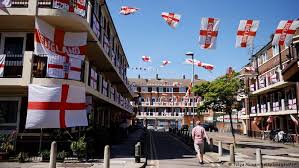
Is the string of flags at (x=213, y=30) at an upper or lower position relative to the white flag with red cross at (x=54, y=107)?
upper

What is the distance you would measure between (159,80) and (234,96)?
61880mm

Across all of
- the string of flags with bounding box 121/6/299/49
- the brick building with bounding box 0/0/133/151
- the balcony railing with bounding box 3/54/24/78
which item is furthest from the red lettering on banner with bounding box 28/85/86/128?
the string of flags with bounding box 121/6/299/49

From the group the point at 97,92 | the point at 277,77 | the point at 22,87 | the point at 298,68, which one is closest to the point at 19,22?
the point at 22,87

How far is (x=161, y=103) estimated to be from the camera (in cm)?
8112

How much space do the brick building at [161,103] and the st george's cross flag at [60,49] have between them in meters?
63.4

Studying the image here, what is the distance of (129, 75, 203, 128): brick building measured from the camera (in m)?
80.4

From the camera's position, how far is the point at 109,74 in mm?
28906

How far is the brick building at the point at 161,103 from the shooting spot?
3164 inches

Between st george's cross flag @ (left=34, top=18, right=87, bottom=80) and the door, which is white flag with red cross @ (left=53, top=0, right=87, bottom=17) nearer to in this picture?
st george's cross flag @ (left=34, top=18, right=87, bottom=80)

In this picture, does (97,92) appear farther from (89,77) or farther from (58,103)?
(58,103)

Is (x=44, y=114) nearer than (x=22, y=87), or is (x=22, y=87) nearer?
(x=44, y=114)

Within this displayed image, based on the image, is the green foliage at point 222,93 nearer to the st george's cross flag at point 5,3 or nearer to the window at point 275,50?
the window at point 275,50

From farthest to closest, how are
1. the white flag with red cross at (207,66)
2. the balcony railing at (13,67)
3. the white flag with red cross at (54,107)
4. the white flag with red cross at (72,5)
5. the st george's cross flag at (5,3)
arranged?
the white flag with red cross at (207,66) → the balcony railing at (13,67) → the white flag with red cross at (72,5) → the st george's cross flag at (5,3) → the white flag with red cross at (54,107)

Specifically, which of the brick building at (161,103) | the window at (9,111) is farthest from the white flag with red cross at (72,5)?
the brick building at (161,103)
